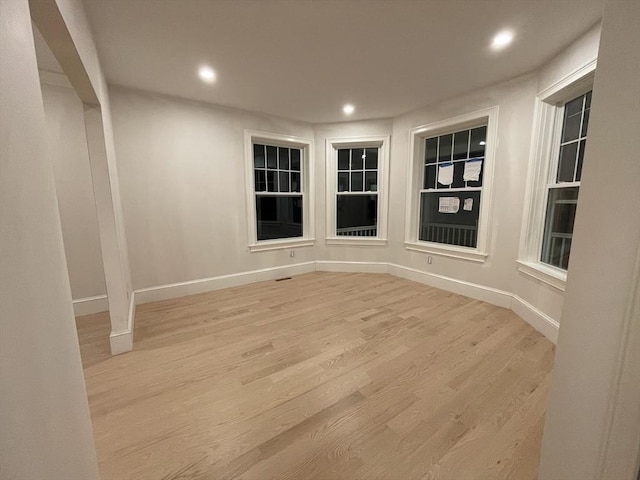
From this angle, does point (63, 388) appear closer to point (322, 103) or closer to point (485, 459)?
point (485, 459)

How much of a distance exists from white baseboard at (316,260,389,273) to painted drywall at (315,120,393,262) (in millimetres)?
57

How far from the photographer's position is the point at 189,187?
3.41 meters

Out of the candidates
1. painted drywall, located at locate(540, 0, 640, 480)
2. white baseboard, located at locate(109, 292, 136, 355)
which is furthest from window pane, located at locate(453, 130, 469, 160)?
white baseboard, located at locate(109, 292, 136, 355)

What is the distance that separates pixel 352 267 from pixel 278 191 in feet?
5.88

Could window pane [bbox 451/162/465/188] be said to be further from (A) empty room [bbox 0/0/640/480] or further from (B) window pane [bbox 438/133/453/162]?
(B) window pane [bbox 438/133/453/162]

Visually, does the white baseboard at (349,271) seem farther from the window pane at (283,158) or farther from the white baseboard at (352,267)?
the window pane at (283,158)

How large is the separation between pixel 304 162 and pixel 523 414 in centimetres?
400

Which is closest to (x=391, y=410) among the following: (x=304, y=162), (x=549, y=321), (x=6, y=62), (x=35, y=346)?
(x=35, y=346)

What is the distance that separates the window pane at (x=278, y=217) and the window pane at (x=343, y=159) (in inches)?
34.6

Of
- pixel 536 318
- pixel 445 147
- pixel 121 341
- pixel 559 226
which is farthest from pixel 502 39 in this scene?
pixel 121 341

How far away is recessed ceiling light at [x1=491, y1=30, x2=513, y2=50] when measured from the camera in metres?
2.03

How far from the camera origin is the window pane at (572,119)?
2.34m

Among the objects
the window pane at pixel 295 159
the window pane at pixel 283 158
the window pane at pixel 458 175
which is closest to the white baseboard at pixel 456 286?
the window pane at pixel 458 175

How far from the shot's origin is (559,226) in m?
2.55
